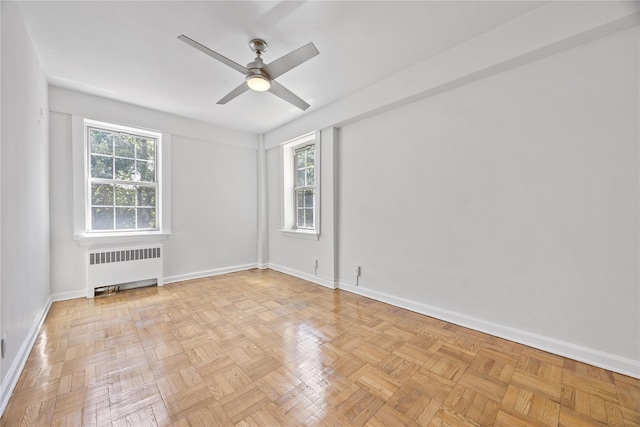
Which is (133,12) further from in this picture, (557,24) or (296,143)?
(557,24)

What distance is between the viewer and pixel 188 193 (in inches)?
159

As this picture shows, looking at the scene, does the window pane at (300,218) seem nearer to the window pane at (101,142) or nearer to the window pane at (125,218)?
the window pane at (125,218)

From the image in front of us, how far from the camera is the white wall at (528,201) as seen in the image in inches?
67.9

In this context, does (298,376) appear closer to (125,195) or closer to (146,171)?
(125,195)

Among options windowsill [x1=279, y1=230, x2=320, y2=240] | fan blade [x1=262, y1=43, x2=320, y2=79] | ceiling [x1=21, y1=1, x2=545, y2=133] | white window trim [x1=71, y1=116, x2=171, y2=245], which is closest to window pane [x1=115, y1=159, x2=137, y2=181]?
white window trim [x1=71, y1=116, x2=171, y2=245]

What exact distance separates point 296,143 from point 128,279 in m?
3.17

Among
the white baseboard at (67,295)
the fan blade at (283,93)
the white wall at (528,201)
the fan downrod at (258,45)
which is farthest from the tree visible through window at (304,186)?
the white baseboard at (67,295)

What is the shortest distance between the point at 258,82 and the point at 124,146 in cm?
270

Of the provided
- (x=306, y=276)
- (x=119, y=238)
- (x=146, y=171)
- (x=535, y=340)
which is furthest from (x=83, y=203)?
(x=535, y=340)

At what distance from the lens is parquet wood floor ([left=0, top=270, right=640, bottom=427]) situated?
1.34 metres

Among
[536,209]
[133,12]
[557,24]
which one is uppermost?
[133,12]

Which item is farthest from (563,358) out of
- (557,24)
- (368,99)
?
(368,99)

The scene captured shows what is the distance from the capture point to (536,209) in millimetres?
2033

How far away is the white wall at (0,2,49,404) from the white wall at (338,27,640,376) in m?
3.09
